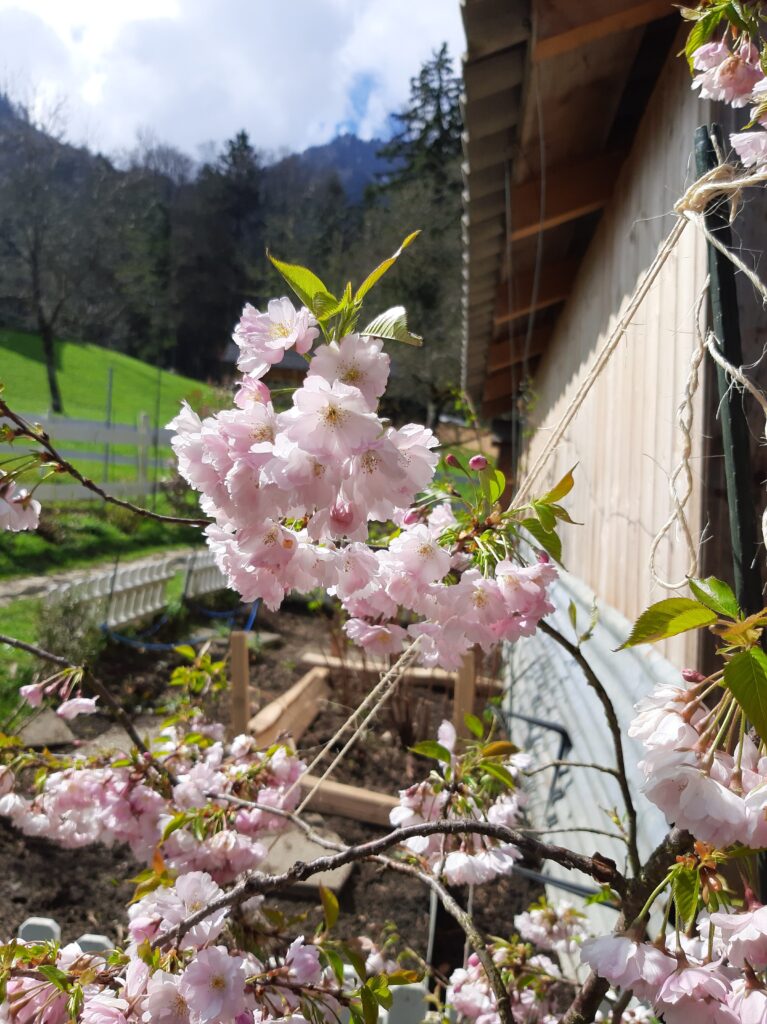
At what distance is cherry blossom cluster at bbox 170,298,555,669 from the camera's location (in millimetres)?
560

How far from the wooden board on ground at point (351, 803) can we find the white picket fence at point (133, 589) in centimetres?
226

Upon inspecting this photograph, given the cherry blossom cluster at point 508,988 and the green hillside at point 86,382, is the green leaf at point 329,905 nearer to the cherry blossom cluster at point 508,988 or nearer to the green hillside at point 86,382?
the cherry blossom cluster at point 508,988

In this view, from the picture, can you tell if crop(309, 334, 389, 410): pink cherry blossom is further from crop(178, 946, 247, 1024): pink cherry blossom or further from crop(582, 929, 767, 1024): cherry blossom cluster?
crop(178, 946, 247, 1024): pink cherry blossom

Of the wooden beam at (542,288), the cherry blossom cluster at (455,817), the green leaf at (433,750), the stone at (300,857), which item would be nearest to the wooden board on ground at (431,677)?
the stone at (300,857)

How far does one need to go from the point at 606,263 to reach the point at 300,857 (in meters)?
2.61

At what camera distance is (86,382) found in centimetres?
1845

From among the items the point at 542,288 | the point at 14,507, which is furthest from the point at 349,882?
the point at 542,288

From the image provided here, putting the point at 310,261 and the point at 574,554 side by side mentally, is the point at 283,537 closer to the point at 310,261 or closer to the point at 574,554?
the point at 574,554

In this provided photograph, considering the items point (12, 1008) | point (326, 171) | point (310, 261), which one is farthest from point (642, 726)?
point (326, 171)

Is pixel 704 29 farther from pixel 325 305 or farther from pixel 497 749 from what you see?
pixel 497 749

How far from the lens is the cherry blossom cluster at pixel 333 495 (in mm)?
560

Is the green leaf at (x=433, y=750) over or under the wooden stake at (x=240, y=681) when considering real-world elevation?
over

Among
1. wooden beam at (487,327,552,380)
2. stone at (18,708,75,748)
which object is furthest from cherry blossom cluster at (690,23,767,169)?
wooden beam at (487,327,552,380)

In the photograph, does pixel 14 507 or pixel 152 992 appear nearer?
pixel 152 992
